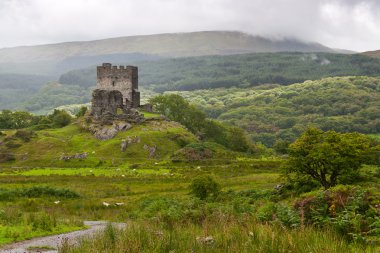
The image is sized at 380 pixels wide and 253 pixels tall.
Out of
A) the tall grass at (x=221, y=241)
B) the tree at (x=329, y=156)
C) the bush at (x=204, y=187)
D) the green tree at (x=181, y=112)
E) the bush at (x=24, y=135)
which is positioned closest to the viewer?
the tall grass at (x=221, y=241)

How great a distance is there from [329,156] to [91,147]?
52409 mm

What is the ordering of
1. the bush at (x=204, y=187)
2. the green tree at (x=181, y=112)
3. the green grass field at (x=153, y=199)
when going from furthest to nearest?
the green tree at (x=181, y=112), the bush at (x=204, y=187), the green grass field at (x=153, y=199)

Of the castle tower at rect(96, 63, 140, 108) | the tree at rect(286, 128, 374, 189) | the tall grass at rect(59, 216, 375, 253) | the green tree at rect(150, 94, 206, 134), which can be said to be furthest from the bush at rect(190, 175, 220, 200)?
the green tree at rect(150, 94, 206, 134)

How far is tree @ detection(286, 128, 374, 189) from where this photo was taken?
1437 inches

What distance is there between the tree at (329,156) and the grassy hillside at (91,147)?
39373 mm

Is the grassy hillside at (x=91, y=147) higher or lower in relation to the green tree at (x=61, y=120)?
lower

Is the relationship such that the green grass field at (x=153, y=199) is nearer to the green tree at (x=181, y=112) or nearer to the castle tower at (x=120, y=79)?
the castle tower at (x=120, y=79)

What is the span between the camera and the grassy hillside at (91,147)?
248ft

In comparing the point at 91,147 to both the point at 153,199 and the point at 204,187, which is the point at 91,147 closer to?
the point at 153,199

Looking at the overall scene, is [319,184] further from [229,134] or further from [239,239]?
[229,134]

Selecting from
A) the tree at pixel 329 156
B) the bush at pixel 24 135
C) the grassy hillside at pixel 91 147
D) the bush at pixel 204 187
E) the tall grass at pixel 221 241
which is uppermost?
the tall grass at pixel 221 241

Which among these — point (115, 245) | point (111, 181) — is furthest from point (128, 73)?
point (115, 245)

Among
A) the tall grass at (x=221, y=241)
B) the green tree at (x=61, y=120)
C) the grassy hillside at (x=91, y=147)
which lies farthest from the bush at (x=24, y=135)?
the tall grass at (x=221, y=241)

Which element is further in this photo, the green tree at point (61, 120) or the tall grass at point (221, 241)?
the green tree at point (61, 120)
